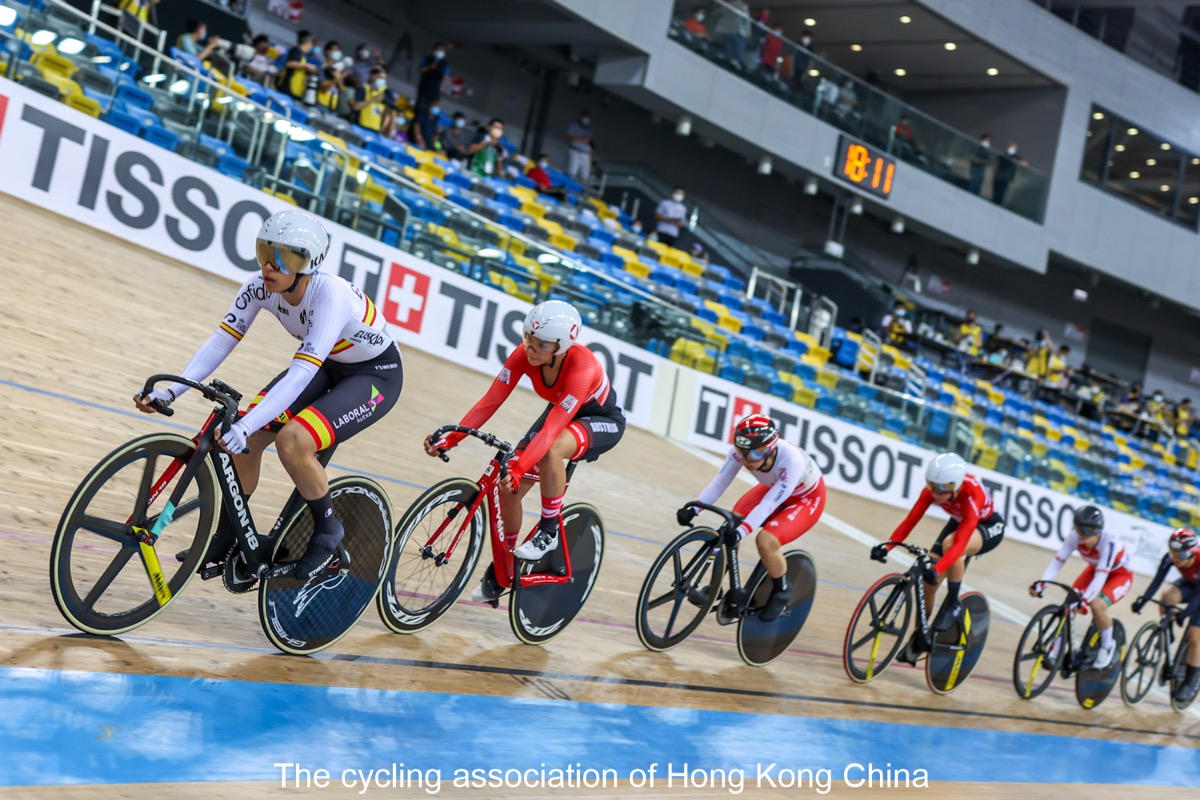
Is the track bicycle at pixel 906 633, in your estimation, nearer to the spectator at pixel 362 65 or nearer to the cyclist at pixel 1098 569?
the cyclist at pixel 1098 569

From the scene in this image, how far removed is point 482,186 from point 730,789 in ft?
33.6

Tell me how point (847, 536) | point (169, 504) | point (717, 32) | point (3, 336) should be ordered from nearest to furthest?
point (169, 504) → point (3, 336) → point (847, 536) → point (717, 32)

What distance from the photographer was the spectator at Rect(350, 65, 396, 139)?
12.6m

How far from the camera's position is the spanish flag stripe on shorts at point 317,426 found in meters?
3.21

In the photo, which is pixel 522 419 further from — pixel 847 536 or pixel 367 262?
pixel 847 536

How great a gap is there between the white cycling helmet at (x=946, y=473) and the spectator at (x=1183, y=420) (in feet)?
61.3

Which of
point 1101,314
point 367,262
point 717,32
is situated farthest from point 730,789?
point 1101,314

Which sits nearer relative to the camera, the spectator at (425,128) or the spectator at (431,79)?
the spectator at (425,128)

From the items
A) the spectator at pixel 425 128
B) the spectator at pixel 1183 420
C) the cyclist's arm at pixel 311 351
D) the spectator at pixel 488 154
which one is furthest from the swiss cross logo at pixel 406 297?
the spectator at pixel 1183 420

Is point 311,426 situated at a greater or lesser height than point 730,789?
greater

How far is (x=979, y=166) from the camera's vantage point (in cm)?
1930

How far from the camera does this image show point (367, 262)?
377 inches

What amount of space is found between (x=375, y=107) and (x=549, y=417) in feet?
31.2

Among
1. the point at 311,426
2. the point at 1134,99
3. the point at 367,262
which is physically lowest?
the point at 311,426
